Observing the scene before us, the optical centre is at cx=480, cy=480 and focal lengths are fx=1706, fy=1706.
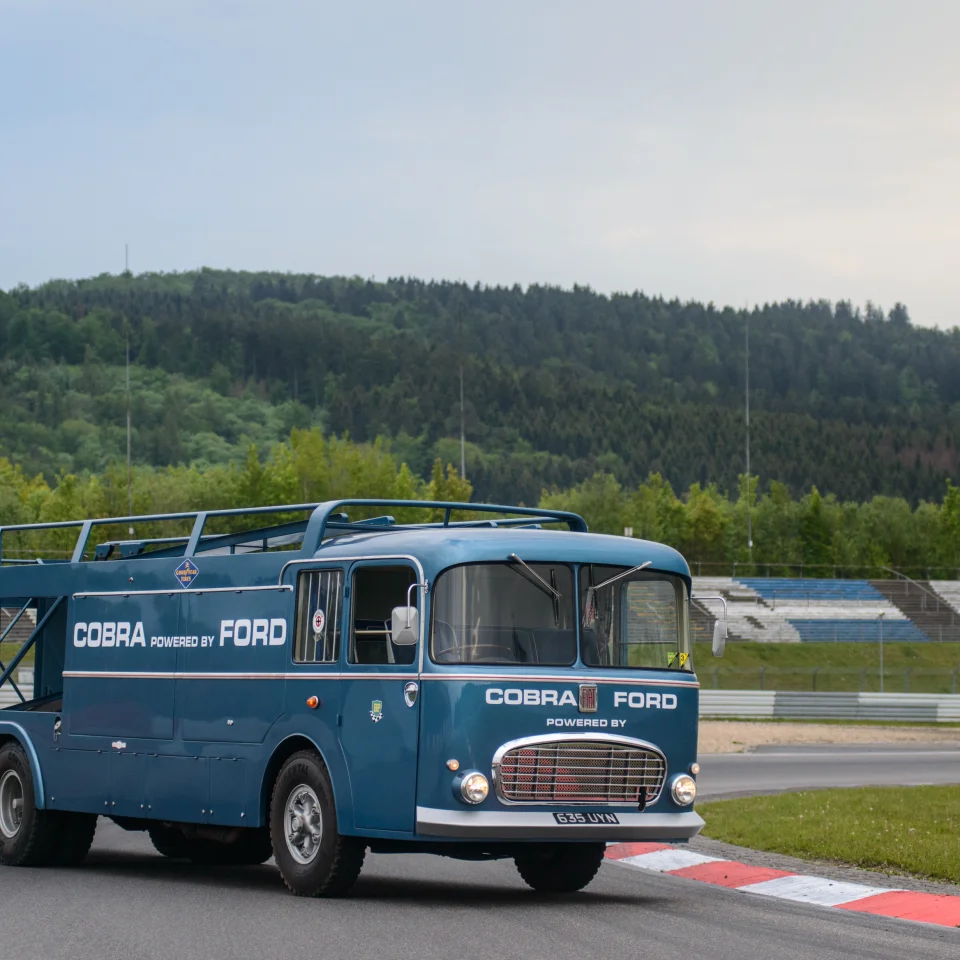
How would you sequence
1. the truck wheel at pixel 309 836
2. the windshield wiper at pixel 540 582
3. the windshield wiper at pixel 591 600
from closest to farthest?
the truck wheel at pixel 309 836
the windshield wiper at pixel 540 582
the windshield wiper at pixel 591 600

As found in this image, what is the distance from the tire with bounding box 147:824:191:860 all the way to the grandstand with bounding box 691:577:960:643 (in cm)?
5977

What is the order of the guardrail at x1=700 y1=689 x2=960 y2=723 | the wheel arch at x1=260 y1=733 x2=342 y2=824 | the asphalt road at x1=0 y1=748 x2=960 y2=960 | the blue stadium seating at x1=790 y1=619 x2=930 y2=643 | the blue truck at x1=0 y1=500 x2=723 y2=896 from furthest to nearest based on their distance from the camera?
the blue stadium seating at x1=790 y1=619 x2=930 y2=643
the guardrail at x1=700 y1=689 x2=960 y2=723
the wheel arch at x1=260 y1=733 x2=342 y2=824
the blue truck at x1=0 y1=500 x2=723 y2=896
the asphalt road at x1=0 y1=748 x2=960 y2=960

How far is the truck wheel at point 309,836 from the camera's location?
1239cm

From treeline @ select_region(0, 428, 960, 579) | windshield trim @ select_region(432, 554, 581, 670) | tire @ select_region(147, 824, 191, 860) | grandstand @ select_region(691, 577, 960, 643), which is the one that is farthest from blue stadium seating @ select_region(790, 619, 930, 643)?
windshield trim @ select_region(432, 554, 581, 670)

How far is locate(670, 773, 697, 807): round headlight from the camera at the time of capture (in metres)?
12.9

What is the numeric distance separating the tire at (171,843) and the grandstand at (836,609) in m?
59.8

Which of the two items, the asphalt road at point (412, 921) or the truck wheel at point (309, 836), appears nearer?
the asphalt road at point (412, 921)

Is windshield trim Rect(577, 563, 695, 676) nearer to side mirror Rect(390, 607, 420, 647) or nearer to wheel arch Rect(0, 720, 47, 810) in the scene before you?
side mirror Rect(390, 607, 420, 647)

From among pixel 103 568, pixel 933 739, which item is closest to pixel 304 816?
pixel 103 568

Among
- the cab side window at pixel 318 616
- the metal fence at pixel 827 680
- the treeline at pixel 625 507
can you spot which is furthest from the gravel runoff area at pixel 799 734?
the treeline at pixel 625 507

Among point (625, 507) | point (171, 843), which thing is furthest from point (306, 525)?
point (625, 507)

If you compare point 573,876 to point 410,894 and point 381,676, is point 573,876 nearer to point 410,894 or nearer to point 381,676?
point 410,894

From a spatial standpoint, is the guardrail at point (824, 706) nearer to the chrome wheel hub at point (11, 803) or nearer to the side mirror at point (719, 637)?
the chrome wheel hub at point (11, 803)

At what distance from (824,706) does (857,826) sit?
35.0 metres
